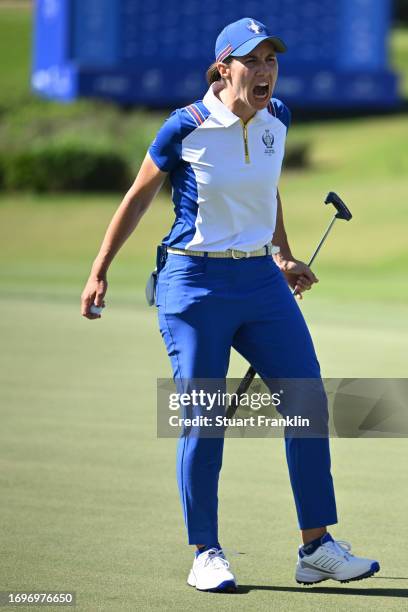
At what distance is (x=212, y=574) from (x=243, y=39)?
184cm

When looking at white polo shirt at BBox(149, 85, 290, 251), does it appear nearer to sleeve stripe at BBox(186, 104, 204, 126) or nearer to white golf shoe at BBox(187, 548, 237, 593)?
sleeve stripe at BBox(186, 104, 204, 126)

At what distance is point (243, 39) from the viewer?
4902mm

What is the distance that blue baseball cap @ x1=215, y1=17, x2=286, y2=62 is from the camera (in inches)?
192

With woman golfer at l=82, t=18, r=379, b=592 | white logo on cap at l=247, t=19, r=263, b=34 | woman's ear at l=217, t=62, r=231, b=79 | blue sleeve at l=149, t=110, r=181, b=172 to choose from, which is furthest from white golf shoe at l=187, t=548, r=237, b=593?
white logo on cap at l=247, t=19, r=263, b=34

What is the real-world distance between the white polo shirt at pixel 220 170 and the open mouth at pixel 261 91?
0.35 ft

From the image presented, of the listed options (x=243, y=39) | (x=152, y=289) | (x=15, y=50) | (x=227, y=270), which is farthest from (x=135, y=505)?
(x=15, y=50)

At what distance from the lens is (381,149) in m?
32.0

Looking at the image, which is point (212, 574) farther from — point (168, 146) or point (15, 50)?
point (15, 50)

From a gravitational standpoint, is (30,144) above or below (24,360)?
above

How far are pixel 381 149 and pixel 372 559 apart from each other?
27348 millimetres

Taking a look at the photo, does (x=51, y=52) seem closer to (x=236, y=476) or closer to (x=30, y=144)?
(x=30, y=144)

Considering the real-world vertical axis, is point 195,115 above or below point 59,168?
below

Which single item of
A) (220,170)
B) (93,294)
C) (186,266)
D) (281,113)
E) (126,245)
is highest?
(126,245)

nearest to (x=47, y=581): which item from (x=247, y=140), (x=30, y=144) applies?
(x=247, y=140)
